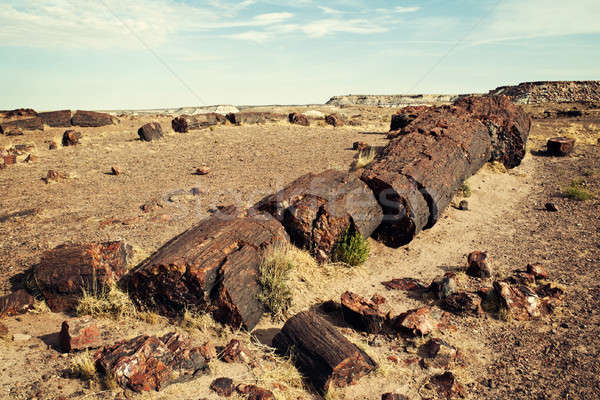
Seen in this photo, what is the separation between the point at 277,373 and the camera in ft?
12.4

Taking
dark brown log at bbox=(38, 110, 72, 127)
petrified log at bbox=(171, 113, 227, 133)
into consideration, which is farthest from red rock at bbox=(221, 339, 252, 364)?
dark brown log at bbox=(38, 110, 72, 127)

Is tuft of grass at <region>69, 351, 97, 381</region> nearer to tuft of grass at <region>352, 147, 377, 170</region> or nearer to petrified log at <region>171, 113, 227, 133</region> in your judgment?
tuft of grass at <region>352, 147, 377, 170</region>

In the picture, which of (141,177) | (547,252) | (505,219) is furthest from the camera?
(141,177)

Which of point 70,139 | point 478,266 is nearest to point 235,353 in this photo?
point 478,266

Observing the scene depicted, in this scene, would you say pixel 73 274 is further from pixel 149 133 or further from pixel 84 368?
pixel 149 133

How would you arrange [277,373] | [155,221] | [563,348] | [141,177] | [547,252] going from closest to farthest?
[277,373] < [563,348] < [547,252] < [155,221] < [141,177]

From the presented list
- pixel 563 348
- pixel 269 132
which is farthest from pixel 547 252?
pixel 269 132

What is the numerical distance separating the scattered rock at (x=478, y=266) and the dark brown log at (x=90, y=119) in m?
20.6

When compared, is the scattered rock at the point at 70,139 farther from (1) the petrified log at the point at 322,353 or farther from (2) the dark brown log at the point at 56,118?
(1) the petrified log at the point at 322,353

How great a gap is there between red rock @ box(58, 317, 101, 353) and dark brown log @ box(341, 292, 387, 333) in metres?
2.87

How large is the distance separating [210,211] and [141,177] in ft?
12.6

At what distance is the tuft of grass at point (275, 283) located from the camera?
479 cm

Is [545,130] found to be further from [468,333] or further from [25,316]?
[25,316]

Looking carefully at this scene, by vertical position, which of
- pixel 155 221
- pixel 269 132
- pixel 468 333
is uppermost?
pixel 269 132
